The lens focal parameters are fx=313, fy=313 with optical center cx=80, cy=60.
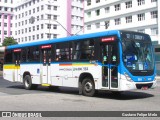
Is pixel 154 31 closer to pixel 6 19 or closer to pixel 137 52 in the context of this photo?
pixel 137 52

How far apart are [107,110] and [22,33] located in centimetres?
9662

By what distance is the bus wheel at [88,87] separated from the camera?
14.8 meters

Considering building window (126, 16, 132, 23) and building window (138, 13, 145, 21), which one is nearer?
building window (138, 13, 145, 21)

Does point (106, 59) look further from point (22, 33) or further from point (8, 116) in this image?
point (22, 33)

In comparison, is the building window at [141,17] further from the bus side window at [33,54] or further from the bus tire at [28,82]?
the bus tire at [28,82]

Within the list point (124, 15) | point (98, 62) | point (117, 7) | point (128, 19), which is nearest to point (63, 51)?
point (98, 62)

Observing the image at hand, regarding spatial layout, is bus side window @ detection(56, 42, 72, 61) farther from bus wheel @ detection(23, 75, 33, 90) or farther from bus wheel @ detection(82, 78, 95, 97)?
bus wheel @ detection(23, 75, 33, 90)

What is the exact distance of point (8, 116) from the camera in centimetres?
943

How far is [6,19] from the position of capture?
113 metres

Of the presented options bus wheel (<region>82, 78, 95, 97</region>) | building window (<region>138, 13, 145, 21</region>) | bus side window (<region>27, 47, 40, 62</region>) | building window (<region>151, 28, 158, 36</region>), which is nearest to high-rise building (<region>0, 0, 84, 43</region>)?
building window (<region>138, 13, 145, 21</region>)

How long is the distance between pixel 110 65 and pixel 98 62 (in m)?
0.79

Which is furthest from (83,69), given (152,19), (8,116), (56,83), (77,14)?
(77,14)

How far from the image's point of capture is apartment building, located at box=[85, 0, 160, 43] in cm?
5406

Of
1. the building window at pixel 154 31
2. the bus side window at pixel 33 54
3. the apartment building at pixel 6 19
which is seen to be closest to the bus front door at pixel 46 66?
the bus side window at pixel 33 54
